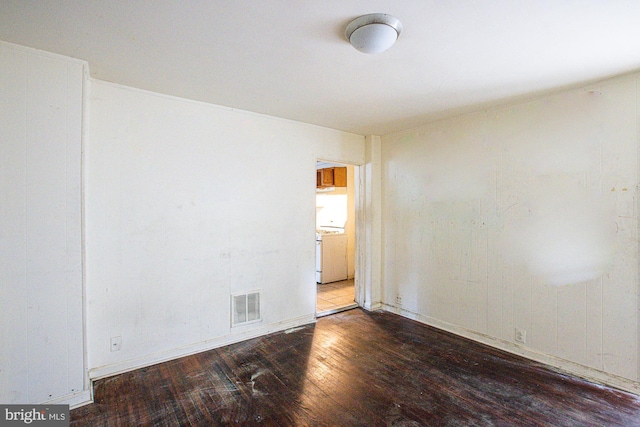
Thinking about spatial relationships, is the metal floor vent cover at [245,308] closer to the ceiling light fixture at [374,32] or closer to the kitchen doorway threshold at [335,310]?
the kitchen doorway threshold at [335,310]

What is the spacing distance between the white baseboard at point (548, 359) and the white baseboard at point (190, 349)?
1.58 metres

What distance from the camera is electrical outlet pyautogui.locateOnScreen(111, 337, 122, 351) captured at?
2619 mm

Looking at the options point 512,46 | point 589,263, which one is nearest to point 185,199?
point 512,46

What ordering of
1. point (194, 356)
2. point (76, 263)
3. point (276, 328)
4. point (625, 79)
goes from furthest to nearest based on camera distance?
1. point (276, 328)
2. point (194, 356)
3. point (625, 79)
4. point (76, 263)

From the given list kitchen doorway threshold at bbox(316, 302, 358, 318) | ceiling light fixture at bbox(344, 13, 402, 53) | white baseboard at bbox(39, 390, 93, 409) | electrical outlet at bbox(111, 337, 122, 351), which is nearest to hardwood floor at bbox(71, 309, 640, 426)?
white baseboard at bbox(39, 390, 93, 409)

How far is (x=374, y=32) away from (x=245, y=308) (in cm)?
284

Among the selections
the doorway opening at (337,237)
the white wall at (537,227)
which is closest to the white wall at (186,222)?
the white wall at (537,227)

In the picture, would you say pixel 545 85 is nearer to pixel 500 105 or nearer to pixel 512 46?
pixel 500 105

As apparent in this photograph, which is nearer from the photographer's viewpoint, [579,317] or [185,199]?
→ [579,317]

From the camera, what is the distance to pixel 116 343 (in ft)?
8.64

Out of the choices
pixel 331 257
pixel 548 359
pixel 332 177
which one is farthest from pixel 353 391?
pixel 332 177

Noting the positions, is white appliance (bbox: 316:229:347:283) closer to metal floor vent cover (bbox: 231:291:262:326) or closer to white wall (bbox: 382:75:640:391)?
white wall (bbox: 382:75:640:391)

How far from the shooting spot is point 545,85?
103 inches

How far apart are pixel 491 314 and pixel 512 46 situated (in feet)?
8.29
